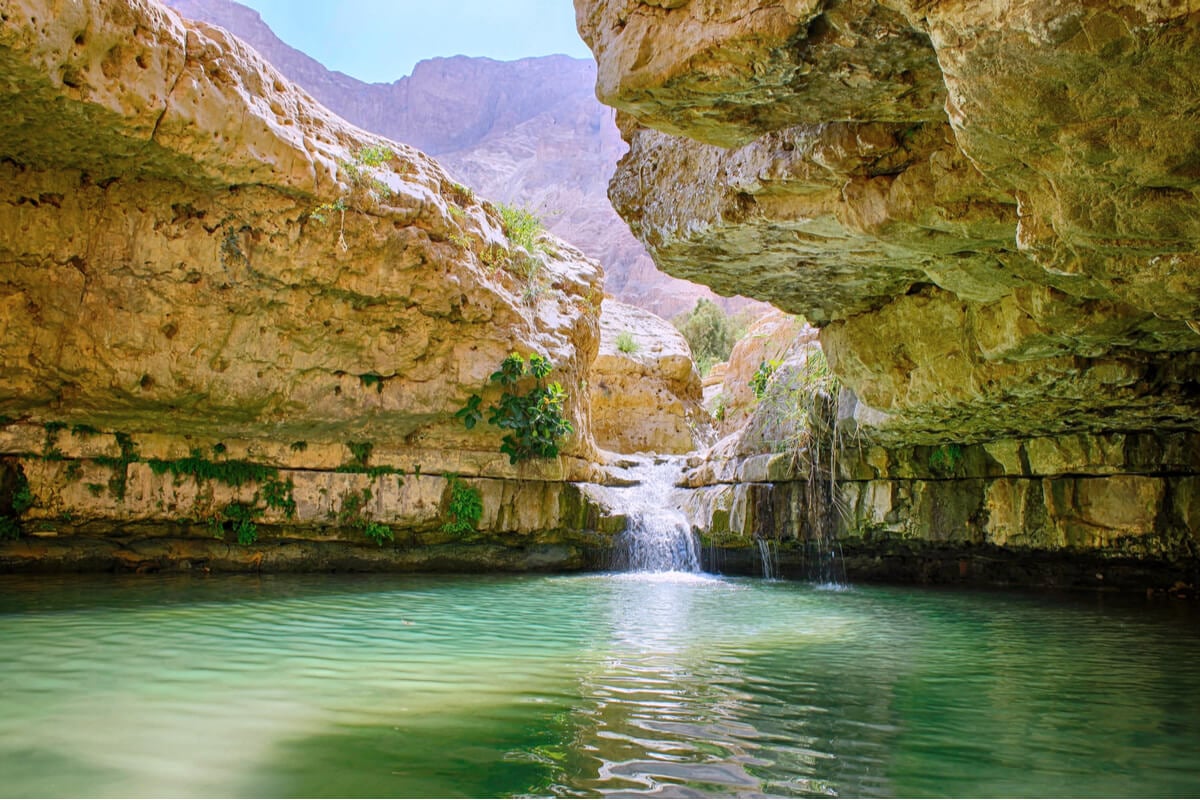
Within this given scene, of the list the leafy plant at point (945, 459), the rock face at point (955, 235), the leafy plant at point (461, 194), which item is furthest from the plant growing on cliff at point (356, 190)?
the leafy plant at point (945, 459)

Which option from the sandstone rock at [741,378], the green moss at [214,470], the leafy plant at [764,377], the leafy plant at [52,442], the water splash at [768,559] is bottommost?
the water splash at [768,559]

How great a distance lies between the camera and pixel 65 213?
8383 mm

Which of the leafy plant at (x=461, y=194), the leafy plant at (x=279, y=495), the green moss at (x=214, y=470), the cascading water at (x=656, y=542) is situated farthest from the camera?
the cascading water at (x=656, y=542)

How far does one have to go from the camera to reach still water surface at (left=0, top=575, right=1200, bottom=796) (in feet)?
7.78

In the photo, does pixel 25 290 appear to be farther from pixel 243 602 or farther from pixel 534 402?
pixel 534 402

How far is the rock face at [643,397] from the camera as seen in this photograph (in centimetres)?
1764

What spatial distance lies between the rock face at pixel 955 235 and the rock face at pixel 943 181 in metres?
0.01

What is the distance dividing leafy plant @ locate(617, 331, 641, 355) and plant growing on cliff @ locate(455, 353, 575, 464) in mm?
6781

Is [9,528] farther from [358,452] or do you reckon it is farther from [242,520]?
[358,452]

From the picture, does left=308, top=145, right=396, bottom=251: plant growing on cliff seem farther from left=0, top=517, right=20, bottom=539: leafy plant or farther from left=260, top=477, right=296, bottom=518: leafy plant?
left=0, top=517, right=20, bottom=539: leafy plant

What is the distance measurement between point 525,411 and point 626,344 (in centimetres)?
745

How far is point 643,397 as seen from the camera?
17.8m

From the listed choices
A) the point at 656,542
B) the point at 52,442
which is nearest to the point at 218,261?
the point at 52,442

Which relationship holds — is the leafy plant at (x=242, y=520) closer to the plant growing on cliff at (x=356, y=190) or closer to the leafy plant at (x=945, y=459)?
the plant growing on cliff at (x=356, y=190)
